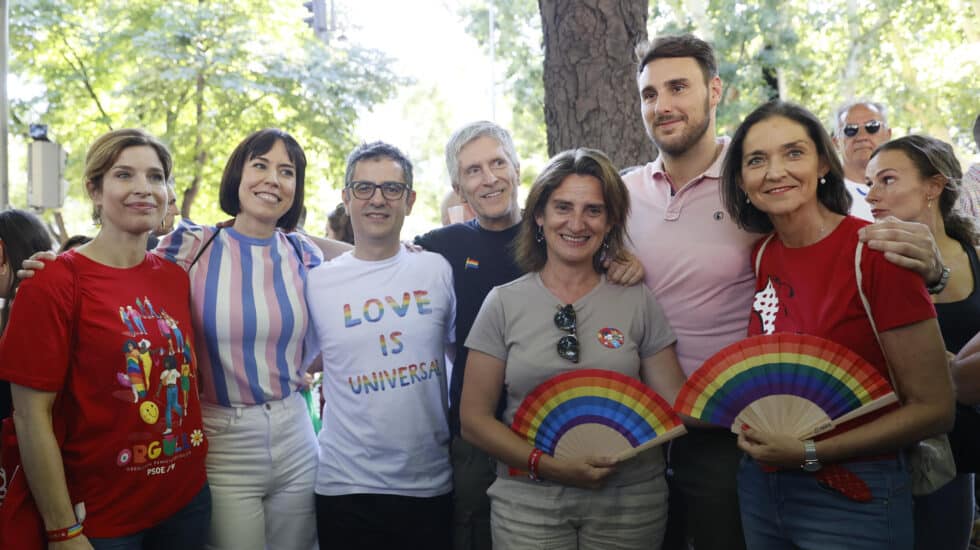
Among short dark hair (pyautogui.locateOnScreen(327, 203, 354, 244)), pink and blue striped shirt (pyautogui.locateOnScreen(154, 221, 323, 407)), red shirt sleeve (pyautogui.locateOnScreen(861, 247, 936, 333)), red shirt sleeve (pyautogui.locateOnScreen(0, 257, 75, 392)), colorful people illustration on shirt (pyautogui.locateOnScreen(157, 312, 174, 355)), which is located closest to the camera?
red shirt sleeve (pyautogui.locateOnScreen(861, 247, 936, 333))

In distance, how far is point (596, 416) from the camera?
9.28ft

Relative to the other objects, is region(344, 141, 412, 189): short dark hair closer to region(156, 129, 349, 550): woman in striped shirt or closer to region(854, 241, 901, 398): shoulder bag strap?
region(156, 129, 349, 550): woman in striped shirt

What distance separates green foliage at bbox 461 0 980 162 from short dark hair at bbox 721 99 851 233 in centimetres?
1224

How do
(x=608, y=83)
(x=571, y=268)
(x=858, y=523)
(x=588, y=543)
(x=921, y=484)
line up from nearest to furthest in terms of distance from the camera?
(x=858, y=523) < (x=921, y=484) < (x=588, y=543) < (x=571, y=268) < (x=608, y=83)

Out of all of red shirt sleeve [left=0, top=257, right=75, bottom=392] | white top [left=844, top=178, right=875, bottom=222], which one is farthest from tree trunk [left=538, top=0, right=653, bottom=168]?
red shirt sleeve [left=0, top=257, right=75, bottom=392]

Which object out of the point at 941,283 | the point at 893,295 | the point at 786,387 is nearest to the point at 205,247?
the point at 786,387

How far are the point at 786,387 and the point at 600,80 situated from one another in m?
3.07

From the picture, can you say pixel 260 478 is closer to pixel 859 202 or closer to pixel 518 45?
pixel 859 202

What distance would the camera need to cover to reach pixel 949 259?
3174 millimetres

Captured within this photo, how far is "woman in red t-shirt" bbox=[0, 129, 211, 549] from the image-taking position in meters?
2.65

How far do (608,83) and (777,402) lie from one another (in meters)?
3.07

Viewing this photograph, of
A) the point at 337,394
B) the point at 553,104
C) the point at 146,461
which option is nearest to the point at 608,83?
the point at 553,104

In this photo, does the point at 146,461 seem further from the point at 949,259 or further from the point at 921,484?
the point at 949,259

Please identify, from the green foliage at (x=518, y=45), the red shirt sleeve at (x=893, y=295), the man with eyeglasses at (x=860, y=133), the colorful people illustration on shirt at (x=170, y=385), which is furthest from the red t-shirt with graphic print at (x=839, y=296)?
the green foliage at (x=518, y=45)
